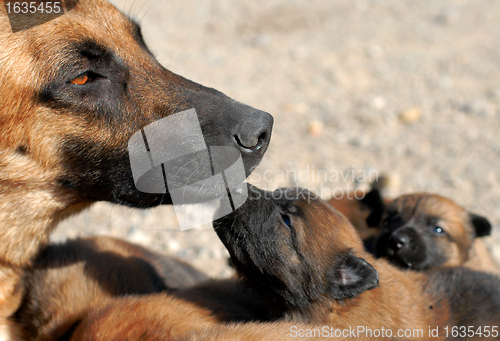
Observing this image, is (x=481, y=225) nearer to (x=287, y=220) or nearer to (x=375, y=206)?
(x=375, y=206)

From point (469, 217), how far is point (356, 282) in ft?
7.06

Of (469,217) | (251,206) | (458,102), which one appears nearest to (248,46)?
(458,102)

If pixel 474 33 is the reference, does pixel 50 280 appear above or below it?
below

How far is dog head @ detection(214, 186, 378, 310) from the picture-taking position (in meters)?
3.17

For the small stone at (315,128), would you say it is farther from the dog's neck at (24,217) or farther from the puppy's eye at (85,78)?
the puppy's eye at (85,78)

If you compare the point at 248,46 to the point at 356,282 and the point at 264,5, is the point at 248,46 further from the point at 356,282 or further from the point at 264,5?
the point at 356,282

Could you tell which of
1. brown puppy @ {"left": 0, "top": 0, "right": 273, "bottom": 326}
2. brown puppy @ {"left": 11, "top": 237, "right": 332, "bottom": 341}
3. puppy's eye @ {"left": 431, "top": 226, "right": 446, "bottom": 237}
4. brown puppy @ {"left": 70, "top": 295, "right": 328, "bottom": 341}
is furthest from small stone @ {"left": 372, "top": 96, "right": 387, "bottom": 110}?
brown puppy @ {"left": 70, "top": 295, "right": 328, "bottom": 341}

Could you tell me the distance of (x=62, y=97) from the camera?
286cm

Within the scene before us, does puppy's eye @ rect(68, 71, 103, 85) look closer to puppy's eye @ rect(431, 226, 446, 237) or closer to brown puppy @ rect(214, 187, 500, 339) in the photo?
brown puppy @ rect(214, 187, 500, 339)

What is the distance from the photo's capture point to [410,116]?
723 cm

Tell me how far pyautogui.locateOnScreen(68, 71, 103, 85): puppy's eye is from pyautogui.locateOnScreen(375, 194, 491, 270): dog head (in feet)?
8.63

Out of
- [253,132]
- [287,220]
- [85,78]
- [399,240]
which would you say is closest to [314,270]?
[287,220]

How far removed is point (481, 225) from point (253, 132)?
2762 millimetres

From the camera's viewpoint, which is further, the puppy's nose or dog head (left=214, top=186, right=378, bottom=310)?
the puppy's nose
